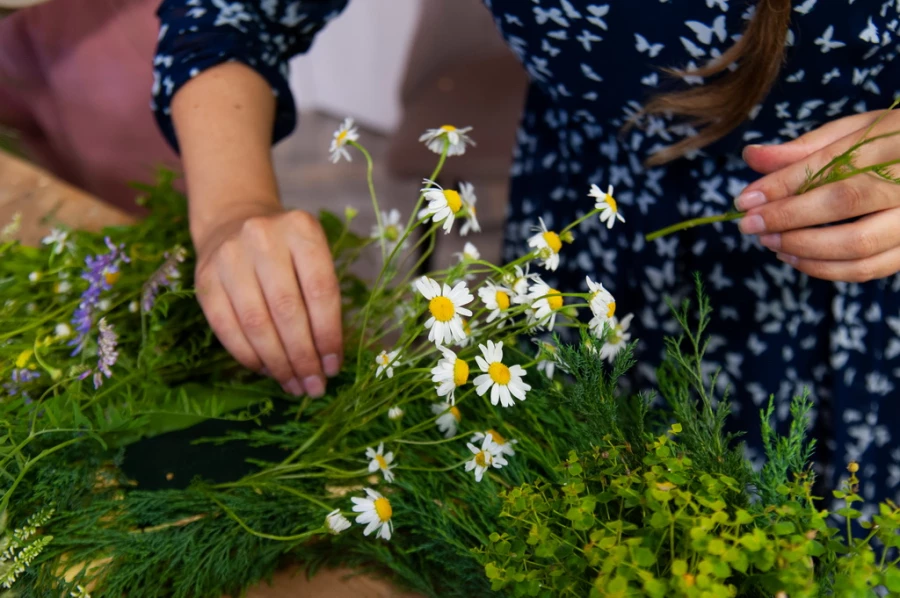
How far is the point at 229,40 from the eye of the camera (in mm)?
720

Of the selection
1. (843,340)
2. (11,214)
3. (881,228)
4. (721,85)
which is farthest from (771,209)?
(11,214)

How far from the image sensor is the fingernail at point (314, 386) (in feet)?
1.83

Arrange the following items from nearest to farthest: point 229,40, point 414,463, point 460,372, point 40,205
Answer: point 460,372 → point 414,463 → point 229,40 → point 40,205

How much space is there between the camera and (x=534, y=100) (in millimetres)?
942

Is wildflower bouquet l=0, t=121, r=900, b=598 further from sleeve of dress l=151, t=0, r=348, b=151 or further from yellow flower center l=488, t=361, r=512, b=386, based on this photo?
sleeve of dress l=151, t=0, r=348, b=151

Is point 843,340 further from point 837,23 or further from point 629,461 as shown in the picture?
point 629,461

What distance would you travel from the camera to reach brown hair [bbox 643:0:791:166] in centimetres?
56

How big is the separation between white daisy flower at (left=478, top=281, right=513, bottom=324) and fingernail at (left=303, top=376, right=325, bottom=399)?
0.18 metres

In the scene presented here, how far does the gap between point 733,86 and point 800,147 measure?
0.14 m

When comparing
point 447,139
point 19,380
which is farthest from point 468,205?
point 19,380

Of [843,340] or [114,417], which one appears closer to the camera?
[114,417]

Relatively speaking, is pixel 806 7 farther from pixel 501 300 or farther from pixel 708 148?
pixel 501 300

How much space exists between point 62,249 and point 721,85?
2.16 ft

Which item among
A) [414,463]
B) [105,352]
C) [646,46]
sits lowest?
[414,463]
